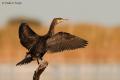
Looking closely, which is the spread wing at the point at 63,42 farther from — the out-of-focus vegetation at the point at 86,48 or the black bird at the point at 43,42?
the out-of-focus vegetation at the point at 86,48

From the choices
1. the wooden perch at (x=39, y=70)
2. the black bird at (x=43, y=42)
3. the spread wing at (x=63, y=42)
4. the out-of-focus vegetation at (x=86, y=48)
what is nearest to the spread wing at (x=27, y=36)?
the black bird at (x=43, y=42)

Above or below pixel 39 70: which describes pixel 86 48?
below

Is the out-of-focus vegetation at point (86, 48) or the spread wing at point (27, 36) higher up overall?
the spread wing at point (27, 36)

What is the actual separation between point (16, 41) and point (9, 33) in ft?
2.74

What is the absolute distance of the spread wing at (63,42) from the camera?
1282 cm

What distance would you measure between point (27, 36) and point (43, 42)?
303mm

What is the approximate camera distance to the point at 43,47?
1273 centimetres

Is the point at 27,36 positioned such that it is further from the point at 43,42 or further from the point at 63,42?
the point at 63,42

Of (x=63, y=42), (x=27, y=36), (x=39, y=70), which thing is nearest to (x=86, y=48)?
(x=63, y=42)

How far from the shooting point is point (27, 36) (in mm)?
12914

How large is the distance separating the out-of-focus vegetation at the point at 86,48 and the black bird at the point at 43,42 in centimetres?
1390

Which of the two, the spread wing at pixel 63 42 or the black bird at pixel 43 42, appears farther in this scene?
the spread wing at pixel 63 42

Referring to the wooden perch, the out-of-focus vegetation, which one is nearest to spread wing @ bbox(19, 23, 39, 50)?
the wooden perch

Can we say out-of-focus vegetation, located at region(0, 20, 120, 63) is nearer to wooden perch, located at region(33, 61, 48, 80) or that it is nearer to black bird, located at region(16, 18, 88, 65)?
black bird, located at region(16, 18, 88, 65)
